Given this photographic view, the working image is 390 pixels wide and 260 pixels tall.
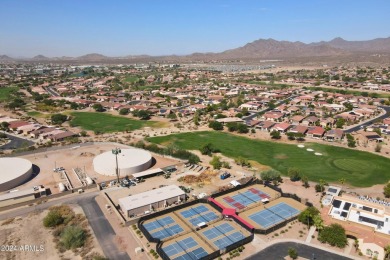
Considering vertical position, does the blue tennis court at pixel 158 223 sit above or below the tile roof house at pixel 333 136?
below

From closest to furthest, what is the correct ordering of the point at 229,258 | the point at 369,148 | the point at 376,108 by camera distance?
the point at 229,258
the point at 369,148
the point at 376,108

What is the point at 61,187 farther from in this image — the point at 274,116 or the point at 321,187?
the point at 274,116

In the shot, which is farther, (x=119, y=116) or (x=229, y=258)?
(x=119, y=116)

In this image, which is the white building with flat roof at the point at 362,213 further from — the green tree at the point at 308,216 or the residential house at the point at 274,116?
the residential house at the point at 274,116

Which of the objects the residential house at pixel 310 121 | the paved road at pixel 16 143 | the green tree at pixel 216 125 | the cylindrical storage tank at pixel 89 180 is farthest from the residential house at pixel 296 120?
the paved road at pixel 16 143

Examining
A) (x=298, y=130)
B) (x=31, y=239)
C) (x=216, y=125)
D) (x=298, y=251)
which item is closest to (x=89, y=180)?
(x=31, y=239)

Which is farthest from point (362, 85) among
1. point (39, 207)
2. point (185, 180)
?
point (39, 207)

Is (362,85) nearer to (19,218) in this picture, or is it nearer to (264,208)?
(264,208)

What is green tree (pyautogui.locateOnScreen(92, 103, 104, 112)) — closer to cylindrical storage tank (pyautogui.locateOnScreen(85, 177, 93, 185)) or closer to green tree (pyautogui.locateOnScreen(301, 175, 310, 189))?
cylindrical storage tank (pyautogui.locateOnScreen(85, 177, 93, 185))
